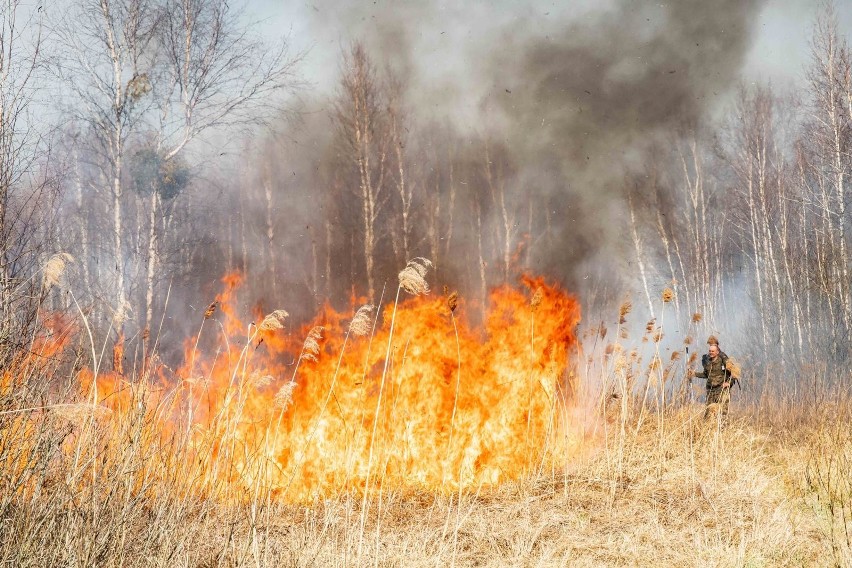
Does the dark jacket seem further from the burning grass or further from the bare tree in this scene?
the bare tree

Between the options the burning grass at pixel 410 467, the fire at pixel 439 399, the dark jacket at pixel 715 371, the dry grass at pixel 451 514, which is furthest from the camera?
the dark jacket at pixel 715 371

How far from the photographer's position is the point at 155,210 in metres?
11.9

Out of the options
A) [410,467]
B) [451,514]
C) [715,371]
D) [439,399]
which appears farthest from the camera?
[715,371]

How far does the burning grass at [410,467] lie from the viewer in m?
3.43

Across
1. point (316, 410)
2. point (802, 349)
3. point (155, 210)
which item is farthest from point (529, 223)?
point (802, 349)

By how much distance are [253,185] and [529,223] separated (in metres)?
12.0

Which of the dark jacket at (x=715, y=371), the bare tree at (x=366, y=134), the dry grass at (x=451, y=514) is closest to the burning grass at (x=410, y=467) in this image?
the dry grass at (x=451, y=514)

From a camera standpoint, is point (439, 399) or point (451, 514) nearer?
point (451, 514)

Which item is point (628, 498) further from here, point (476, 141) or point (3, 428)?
point (476, 141)

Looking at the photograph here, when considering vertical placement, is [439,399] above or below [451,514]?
above

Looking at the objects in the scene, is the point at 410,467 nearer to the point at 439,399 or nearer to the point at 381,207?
the point at 439,399

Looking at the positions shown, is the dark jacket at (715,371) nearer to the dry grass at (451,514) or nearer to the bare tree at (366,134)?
the dry grass at (451,514)

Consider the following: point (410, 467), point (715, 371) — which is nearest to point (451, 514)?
point (410, 467)

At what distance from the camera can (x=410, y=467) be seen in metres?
6.95
